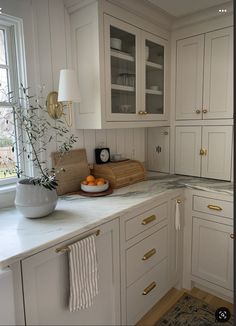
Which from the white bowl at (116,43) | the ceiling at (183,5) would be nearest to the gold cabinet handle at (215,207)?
the white bowl at (116,43)

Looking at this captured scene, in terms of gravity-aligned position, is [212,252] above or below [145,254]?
below

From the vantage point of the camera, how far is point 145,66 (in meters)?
1.95

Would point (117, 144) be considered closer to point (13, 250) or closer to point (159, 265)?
point (159, 265)

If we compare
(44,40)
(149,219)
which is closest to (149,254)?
(149,219)

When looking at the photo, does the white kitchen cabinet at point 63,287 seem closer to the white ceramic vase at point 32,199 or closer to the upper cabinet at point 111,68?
the white ceramic vase at point 32,199

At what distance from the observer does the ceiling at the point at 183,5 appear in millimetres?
1759

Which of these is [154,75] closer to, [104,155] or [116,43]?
[116,43]

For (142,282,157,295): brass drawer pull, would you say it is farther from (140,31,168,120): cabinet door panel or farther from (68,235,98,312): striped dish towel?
(140,31,168,120): cabinet door panel

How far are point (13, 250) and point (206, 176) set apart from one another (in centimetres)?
165

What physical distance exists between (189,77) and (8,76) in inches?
55.8

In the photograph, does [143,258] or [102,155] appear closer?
[143,258]

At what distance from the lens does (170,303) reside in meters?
1.89

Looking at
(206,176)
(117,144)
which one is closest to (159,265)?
(206,176)

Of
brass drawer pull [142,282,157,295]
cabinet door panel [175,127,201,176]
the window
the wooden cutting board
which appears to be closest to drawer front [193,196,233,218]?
cabinet door panel [175,127,201,176]
